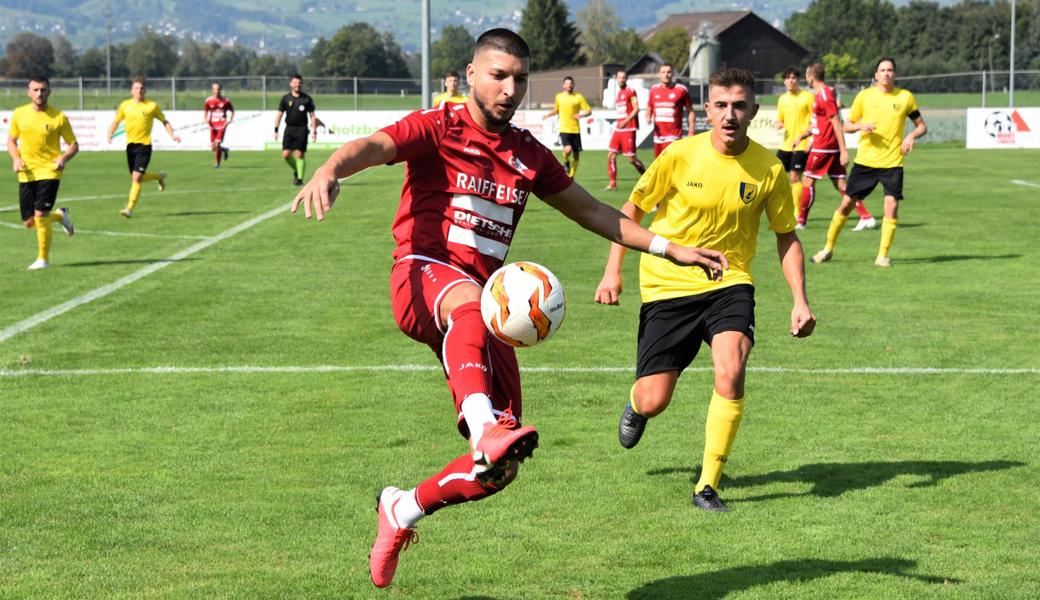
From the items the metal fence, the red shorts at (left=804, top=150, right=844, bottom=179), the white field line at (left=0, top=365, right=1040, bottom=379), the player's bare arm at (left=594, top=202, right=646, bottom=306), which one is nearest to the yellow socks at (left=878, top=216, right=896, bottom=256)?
the red shorts at (left=804, top=150, right=844, bottom=179)

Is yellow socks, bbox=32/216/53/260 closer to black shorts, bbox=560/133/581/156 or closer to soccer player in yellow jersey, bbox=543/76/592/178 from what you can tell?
black shorts, bbox=560/133/581/156

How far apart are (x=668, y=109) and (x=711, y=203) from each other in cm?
1883

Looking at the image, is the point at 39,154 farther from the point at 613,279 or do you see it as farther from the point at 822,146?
the point at 613,279

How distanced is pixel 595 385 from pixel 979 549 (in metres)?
4.03

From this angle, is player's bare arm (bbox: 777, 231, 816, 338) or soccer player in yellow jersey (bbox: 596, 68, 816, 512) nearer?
player's bare arm (bbox: 777, 231, 816, 338)

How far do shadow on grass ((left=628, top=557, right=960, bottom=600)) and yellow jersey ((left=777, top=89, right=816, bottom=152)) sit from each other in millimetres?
15813

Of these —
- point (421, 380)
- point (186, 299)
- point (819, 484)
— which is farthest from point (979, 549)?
point (186, 299)

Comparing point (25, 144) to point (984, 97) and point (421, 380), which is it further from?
point (984, 97)

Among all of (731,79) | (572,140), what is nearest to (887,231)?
(731,79)

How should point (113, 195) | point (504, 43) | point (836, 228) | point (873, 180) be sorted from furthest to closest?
point (113, 195)
point (836, 228)
point (873, 180)
point (504, 43)

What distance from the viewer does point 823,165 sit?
776 inches

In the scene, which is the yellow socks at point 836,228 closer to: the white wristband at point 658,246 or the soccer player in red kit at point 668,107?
the soccer player in red kit at point 668,107

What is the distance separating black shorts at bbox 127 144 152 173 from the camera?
23.0m

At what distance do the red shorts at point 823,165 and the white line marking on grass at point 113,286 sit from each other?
8.35 meters
